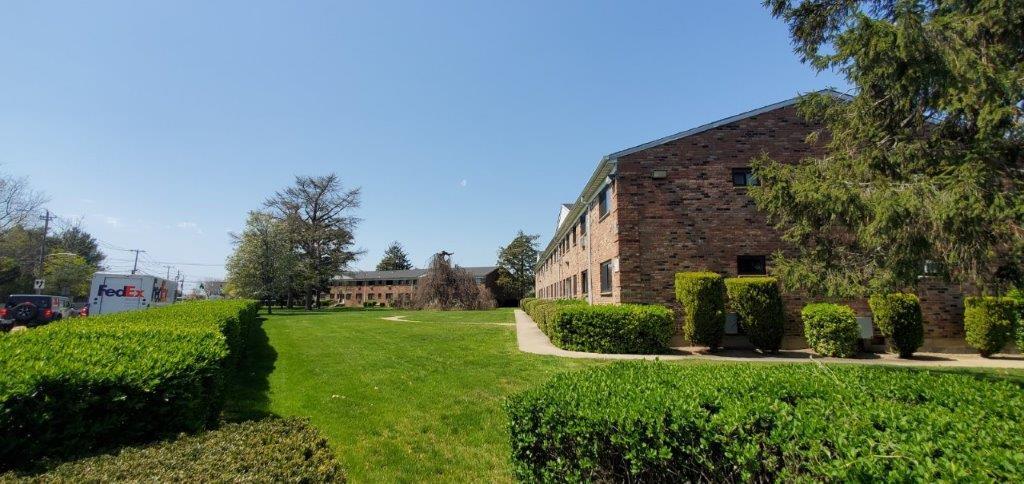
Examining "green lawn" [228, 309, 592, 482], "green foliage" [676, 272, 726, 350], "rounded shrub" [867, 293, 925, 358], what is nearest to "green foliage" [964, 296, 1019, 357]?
"rounded shrub" [867, 293, 925, 358]

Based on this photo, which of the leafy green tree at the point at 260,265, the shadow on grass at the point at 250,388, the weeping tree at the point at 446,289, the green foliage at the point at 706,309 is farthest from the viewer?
the weeping tree at the point at 446,289

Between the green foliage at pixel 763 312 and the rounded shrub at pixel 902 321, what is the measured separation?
2291mm

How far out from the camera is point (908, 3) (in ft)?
19.3

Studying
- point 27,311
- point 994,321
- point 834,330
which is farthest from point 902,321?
point 27,311

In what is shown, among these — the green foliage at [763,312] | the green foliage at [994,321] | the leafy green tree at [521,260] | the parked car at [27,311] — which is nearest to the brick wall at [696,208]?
the green foliage at [763,312]

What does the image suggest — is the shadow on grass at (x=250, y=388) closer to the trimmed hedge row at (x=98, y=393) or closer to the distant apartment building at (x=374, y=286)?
the trimmed hedge row at (x=98, y=393)

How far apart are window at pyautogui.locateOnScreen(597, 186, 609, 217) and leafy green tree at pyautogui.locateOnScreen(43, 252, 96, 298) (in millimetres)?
54574

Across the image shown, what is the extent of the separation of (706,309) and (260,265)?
121ft

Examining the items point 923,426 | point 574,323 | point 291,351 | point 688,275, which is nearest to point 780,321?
point 688,275

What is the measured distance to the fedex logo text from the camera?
22.7 m

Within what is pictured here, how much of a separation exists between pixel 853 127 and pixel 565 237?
1818 centimetres

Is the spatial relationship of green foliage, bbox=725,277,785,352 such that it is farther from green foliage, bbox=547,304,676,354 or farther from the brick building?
green foliage, bbox=547,304,676,354

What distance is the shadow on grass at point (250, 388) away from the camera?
602 centimetres

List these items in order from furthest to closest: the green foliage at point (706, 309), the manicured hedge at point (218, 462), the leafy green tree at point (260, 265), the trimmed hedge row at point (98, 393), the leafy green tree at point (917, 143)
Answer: the leafy green tree at point (260, 265) → the green foliage at point (706, 309) → the leafy green tree at point (917, 143) → the trimmed hedge row at point (98, 393) → the manicured hedge at point (218, 462)
